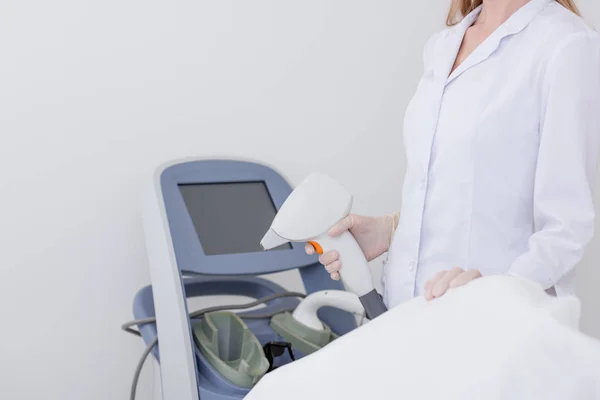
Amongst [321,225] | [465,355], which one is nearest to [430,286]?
[465,355]

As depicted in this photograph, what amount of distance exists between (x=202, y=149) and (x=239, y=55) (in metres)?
0.28

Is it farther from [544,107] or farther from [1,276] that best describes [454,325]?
[1,276]

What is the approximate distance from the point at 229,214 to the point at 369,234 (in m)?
0.45

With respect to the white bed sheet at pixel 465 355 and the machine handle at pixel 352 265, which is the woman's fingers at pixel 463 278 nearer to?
the white bed sheet at pixel 465 355

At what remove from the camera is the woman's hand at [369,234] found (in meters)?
1.22

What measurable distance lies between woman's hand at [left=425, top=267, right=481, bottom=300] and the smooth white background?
1032 millimetres

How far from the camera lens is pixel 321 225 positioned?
3.73ft

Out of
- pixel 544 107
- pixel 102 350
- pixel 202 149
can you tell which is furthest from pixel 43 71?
pixel 544 107

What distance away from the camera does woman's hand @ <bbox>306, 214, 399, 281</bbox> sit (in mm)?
1216

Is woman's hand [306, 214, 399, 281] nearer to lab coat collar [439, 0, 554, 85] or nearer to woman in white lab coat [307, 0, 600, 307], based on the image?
woman in white lab coat [307, 0, 600, 307]

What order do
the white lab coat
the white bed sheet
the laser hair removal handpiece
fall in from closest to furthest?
the white bed sheet
the white lab coat
the laser hair removal handpiece

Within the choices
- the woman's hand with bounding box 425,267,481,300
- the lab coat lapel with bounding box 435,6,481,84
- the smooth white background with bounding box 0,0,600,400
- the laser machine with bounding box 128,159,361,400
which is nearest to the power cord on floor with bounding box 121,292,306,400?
the laser machine with bounding box 128,159,361,400

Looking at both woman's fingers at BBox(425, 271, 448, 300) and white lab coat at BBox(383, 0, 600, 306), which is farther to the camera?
white lab coat at BBox(383, 0, 600, 306)

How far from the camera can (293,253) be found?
1651mm
